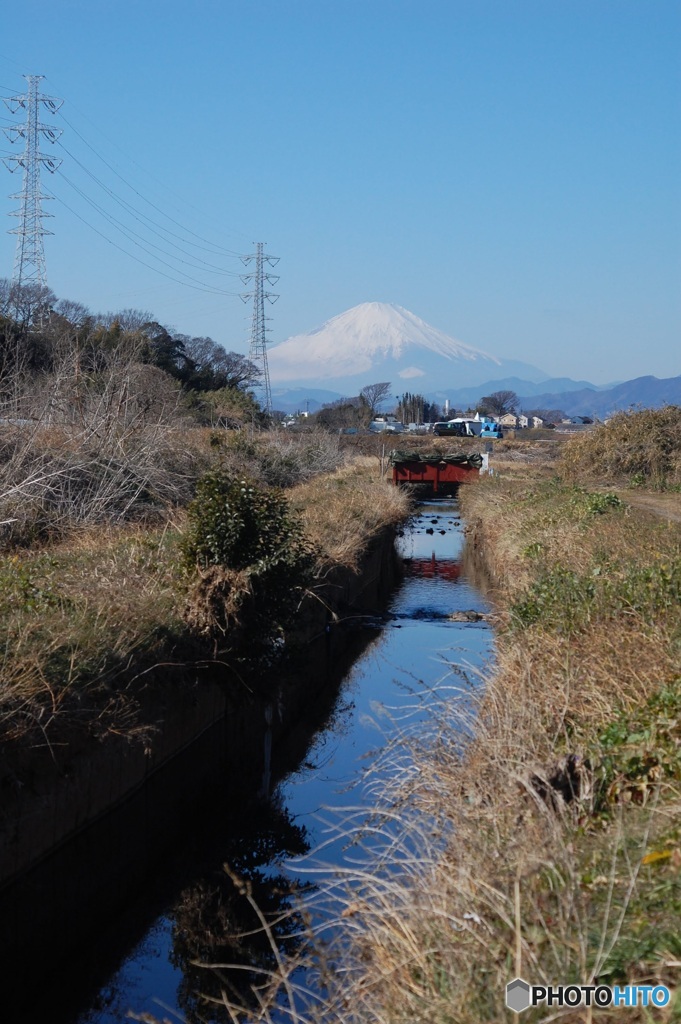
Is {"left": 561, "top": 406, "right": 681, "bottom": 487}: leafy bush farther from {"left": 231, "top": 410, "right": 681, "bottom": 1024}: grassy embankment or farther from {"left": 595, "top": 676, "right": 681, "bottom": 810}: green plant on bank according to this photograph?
{"left": 595, "top": 676, "right": 681, "bottom": 810}: green plant on bank

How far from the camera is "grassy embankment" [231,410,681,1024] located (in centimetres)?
473

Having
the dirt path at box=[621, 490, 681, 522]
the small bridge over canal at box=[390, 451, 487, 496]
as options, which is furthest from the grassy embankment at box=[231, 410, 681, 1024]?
the small bridge over canal at box=[390, 451, 487, 496]

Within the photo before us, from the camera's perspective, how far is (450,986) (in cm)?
481

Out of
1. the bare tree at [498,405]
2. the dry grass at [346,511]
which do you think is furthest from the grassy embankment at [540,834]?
the bare tree at [498,405]

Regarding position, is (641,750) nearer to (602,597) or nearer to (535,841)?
(535,841)

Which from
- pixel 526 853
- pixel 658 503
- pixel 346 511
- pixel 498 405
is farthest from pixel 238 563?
pixel 498 405

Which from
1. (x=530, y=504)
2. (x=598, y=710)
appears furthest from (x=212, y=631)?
(x=530, y=504)

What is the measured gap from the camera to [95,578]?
13.4 meters

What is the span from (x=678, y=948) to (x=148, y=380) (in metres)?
35.1

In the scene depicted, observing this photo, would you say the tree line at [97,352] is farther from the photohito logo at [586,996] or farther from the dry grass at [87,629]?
the photohito logo at [586,996]

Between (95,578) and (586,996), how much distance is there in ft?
32.7

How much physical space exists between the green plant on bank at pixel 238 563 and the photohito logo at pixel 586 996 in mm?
9072

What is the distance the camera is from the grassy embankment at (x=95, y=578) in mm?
10062

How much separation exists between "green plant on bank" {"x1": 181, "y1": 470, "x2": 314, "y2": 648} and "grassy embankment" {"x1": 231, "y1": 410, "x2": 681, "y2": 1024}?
3052mm
